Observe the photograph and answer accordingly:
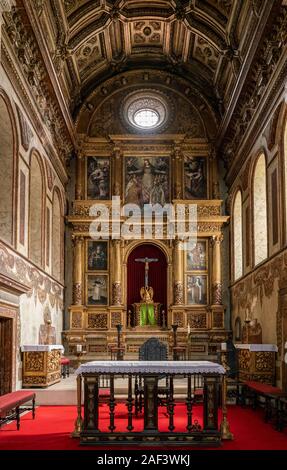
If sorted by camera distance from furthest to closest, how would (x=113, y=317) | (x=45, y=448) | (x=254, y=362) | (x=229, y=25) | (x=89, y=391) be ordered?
1. (x=113, y=317)
2. (x=229, y=25)
3. (x=254, y=362)
4. (x=89, y=391)
5. (x=45, y=448)

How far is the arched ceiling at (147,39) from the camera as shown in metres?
19.9

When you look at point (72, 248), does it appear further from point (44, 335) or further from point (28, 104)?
point (28, 104)

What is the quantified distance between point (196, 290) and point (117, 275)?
297cm

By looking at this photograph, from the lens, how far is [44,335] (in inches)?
745

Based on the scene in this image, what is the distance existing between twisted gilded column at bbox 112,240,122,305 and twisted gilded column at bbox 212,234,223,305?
11.2 feet

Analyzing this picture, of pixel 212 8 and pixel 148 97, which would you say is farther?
pixel 148 97

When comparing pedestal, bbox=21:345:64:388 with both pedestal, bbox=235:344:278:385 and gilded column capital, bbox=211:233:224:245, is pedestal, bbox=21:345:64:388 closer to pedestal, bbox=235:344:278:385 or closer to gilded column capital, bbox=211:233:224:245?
pedestal, bbox=235:344:278:385

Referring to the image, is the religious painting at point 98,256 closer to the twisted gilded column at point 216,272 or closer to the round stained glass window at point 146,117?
the twisted gilded column at point 216,272

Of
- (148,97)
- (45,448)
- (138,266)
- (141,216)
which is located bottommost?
(45,448)

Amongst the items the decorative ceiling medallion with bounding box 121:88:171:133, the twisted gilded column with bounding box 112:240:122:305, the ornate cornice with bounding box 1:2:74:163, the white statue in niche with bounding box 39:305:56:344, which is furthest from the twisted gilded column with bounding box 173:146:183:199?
the white statue in niche with bounding box 39:305:56:344

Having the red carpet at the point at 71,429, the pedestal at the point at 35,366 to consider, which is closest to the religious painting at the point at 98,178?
the pedestal at the point at 35,366

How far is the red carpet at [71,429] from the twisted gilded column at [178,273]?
30.4 feet

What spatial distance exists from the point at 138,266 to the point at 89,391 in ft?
48.0
